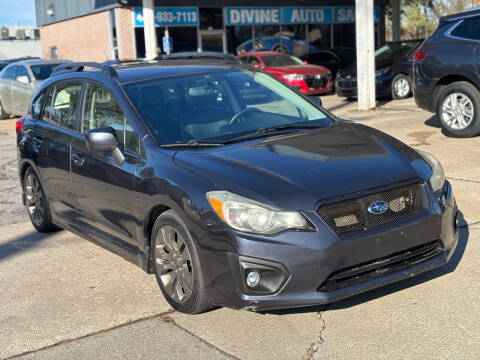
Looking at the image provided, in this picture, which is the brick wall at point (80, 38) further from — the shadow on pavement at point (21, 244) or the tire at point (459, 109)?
the shadow on pavement at point (21, 244)

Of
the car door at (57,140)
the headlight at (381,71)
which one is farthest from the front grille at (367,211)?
the headlight at (381,71)

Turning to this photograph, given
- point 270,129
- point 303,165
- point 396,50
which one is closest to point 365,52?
point 396,50

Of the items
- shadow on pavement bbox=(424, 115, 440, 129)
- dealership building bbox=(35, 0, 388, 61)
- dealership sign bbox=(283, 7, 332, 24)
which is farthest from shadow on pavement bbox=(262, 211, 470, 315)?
dealership sign bbox=(283, 7, 332, 24)

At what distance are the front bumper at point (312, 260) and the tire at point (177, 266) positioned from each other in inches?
5.7

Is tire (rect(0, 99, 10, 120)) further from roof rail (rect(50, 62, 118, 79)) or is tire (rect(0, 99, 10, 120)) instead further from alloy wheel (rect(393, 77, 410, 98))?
Answer: roof rail (rect(50, 62, 118, 79))

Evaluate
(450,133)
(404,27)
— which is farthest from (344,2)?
(450,133)

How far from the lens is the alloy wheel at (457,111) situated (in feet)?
32.2

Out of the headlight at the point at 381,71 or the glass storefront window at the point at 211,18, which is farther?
the glass storefront window at the point at 211,18

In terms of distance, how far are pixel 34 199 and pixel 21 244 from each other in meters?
0.51

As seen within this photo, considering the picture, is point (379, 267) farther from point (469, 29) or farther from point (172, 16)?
point (172, 16)

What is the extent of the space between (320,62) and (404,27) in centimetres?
2474

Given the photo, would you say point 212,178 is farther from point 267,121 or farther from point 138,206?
point 267,121

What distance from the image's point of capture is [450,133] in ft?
33.1

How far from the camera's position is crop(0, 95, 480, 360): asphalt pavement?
3.86 m
